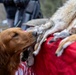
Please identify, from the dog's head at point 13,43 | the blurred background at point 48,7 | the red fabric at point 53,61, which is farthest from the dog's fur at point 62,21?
the blurred background at point 48,7

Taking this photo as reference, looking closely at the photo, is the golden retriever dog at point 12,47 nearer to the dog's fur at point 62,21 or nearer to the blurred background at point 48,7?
the dog's fur at point 62,21

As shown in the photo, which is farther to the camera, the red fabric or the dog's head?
the dog's head

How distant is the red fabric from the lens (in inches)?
124

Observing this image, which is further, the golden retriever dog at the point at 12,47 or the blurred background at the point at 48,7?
the blurred background at the point at 48,7

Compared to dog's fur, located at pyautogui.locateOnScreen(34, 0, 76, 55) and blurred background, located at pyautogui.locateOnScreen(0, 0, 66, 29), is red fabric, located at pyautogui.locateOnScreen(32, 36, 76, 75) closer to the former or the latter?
dog's fur, located at pyautogui.locateOnScreen(34, 0, 76, 55)

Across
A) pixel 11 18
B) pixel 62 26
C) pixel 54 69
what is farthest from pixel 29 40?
pixel 11 18

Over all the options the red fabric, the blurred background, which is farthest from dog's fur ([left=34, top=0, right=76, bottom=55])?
the blurred background

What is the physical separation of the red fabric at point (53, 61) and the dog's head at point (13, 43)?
31 cm

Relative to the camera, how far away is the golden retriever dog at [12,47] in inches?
165

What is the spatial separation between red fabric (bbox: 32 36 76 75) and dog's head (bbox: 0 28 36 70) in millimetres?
314

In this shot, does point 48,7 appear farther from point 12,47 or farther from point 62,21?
point 62,21

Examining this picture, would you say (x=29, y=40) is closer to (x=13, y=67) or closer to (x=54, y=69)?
(x=13, y=67)

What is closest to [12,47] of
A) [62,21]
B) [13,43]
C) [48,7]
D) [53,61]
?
[13,43]

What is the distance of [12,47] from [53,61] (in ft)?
3.18
